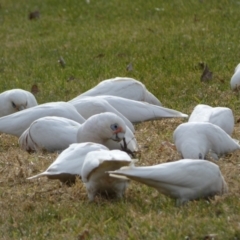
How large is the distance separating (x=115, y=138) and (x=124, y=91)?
1.78 m

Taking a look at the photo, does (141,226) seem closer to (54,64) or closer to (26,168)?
(26,168)

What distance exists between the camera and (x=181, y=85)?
8102 mm

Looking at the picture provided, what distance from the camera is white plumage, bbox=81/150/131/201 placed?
4.40 m

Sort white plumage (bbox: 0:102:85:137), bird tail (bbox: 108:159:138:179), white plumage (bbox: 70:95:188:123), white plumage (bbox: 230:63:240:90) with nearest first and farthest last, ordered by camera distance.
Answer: bird tail (bbox: 108:159:138:179) → white plumage (bbox: 0:102:85:137) → white plumage (bbox: 70:95:188:123) → white plumage (bbox: 230:63:240:90)

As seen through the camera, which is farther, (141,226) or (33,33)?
(33,33)

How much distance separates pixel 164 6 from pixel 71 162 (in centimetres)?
810

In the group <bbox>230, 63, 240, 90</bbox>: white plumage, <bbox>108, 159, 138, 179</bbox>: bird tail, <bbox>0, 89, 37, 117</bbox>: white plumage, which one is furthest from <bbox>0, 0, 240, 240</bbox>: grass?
<bbox>0, 89, 37, 117</bbox>: white plumage

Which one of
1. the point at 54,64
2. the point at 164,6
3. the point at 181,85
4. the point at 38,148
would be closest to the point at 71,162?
the point at 38,148

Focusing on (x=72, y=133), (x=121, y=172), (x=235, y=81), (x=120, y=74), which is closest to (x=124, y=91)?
(x=235, y=81)

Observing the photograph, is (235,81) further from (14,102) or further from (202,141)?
(202,141)

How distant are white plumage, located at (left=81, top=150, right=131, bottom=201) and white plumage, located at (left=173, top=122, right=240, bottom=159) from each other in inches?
24.7

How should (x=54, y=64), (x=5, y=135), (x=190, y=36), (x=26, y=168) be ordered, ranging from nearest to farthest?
(x=26, y=168) < (x=5, y=135) < (x=54, y=64) < (x=190, y=36)

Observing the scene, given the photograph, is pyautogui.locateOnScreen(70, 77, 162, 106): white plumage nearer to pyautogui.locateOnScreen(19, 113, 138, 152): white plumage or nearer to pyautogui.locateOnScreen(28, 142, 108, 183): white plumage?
pyautogui.locateOnScreen(19, 113, 138, 152): white plumage

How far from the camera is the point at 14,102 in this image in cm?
716
